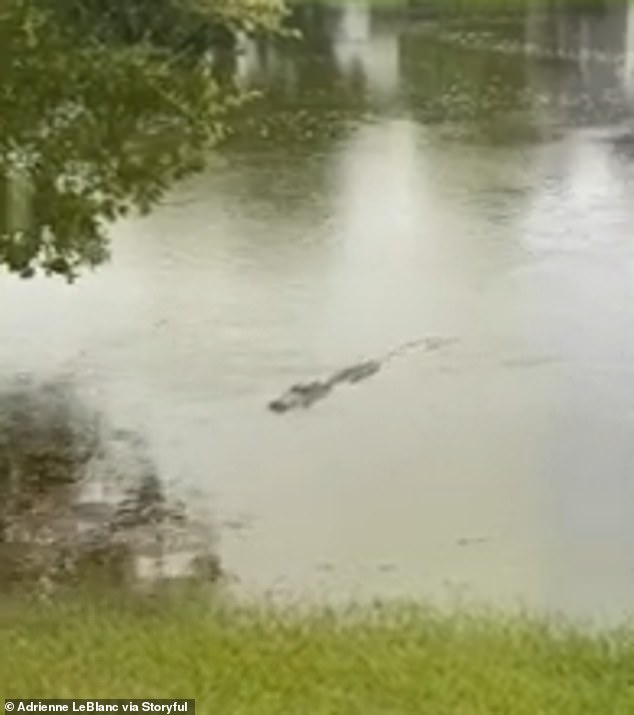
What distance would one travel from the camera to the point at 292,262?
77.5ft

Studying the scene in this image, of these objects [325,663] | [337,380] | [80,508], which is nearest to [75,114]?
[80,508]

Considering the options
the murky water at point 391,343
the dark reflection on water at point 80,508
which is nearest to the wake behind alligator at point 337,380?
the murky water at point 391,343

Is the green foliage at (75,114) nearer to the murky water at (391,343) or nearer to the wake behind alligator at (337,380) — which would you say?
the murky water at (391,343)

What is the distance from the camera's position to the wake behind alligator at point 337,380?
18188 mm

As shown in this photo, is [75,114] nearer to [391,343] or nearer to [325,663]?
[391,343]

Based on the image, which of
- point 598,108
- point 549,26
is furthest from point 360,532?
point 549,26

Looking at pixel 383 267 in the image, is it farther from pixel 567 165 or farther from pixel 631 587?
pixel 631 587

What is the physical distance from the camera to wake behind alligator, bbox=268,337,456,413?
18.2 m

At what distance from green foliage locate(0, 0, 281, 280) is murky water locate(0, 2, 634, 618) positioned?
223 centimetres

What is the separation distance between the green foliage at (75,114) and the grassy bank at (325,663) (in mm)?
4616

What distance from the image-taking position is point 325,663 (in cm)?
1026

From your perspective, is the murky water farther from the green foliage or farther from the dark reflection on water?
Result: the green foliage

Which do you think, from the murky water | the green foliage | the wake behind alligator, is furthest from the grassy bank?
the wake behind alligator

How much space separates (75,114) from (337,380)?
4.56 metres
